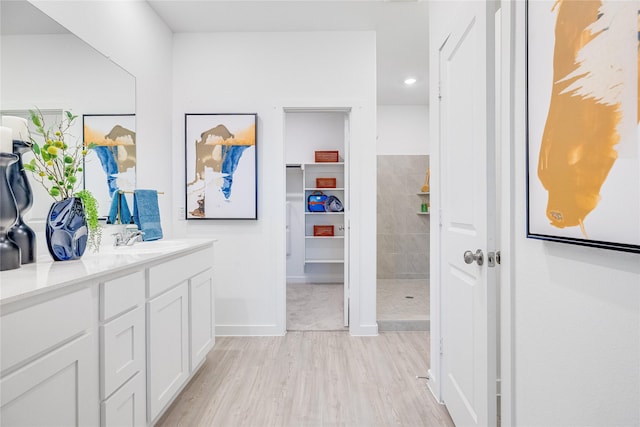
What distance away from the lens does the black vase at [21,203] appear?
1.29 meters

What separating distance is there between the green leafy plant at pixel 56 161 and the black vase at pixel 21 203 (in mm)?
119

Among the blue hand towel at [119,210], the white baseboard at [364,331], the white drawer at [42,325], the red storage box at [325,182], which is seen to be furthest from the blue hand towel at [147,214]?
the red storage box at [325,182]

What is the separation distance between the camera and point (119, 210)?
2.20 m

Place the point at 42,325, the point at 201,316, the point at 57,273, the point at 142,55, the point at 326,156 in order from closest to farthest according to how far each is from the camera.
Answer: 1. the point at 42,325
2. the point at 57,273
3. the point at 201,316
4. the point at 142,55
5. the point at 326,156

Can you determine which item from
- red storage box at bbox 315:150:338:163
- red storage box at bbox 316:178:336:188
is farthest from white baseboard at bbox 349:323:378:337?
red storage box at bbox 315:150:338:163

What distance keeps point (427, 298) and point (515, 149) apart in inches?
122

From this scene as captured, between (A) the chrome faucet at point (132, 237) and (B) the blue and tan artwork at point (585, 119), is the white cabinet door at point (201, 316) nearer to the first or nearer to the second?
(A) the chrome faucet at point (132, 237)

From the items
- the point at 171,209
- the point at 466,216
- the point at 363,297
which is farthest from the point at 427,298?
the point at 171,209

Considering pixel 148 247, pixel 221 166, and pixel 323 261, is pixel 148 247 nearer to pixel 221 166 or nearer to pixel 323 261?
pixel 221 166

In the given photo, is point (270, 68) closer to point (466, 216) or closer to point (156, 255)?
point (156, 255)

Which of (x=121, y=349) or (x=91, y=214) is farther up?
(x=91, y=214)

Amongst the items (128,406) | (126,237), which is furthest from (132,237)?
(128,406)

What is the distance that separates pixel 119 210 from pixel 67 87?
0.80 metres

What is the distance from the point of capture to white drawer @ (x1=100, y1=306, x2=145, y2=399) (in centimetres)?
125
